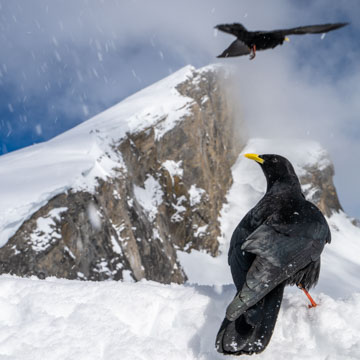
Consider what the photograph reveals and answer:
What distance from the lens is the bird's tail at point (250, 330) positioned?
2107 mm

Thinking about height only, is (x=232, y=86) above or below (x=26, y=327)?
below

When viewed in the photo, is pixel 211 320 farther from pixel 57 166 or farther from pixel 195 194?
pixel 195 194

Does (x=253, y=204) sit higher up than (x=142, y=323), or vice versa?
(x=142, y=323)

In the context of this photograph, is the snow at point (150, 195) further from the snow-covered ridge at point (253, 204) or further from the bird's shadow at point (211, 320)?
the bird's shadow at point (211, 320)

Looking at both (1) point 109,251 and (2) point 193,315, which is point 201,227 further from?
(2) point 193,315

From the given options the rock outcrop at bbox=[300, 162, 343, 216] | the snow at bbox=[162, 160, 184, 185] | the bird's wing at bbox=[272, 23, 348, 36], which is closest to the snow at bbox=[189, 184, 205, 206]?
the snow at bbox=[162, 160, 184, 185]

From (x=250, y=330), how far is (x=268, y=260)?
519 millimetres

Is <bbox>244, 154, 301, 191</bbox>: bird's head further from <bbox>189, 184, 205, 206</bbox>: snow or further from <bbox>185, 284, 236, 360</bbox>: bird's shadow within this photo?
<bbox>189, 184, 205, 206</bbox>: snow

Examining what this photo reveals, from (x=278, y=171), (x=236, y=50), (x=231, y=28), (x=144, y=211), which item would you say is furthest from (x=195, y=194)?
(x=278, y=171)

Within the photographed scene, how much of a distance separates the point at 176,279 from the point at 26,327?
2259cm

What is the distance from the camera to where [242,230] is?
3111mm

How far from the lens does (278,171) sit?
3768mm

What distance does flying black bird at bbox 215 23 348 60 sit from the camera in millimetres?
4355

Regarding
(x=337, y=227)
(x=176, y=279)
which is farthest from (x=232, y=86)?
(x=176, y=279)
